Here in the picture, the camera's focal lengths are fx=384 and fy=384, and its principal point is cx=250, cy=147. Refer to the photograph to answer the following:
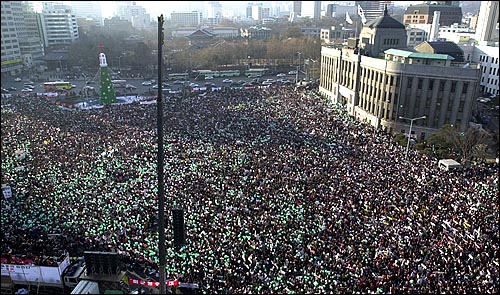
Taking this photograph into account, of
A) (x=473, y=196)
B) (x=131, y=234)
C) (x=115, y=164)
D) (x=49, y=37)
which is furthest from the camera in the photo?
(x=49, y=37)

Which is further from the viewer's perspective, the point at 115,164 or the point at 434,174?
the point at 115,164

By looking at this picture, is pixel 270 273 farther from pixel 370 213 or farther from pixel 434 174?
pixel 434 174

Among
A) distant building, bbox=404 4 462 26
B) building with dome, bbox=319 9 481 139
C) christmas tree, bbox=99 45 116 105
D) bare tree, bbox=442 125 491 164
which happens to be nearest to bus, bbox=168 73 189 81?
christmas tree, bbox=99 45 116 105

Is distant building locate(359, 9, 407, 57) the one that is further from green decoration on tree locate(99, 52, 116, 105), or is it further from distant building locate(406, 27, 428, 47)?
distant building locate(406, 27, 428, 47)

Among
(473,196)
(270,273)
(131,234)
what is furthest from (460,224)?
(131,234)

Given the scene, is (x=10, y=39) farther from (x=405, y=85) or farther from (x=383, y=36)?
(x=405, y=85)
